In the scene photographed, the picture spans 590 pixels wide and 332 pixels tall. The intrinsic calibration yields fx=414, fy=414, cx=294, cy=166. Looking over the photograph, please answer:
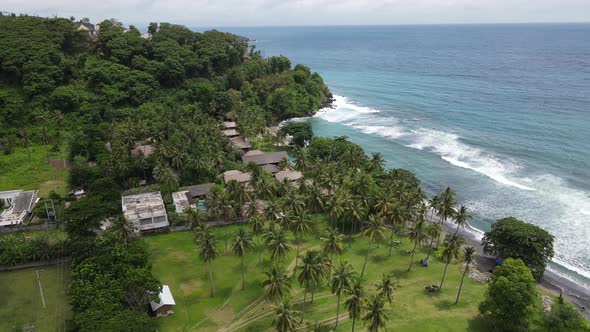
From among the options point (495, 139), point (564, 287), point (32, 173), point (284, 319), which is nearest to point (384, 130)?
point (495, 139)

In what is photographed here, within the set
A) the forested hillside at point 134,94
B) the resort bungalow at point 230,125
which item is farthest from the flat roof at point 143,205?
the resort bungalow at point 230,125

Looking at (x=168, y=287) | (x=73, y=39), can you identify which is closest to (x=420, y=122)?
(x=168, y=287)

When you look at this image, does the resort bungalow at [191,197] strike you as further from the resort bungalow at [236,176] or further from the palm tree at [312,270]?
Result: the palm tree at [312,270]

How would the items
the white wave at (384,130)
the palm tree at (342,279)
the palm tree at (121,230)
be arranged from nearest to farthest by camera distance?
the palm tree at (342,279), the palm tree at (121,230), the white wave at (384,130)

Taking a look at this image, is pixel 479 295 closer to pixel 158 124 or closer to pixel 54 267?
pixel 54 267

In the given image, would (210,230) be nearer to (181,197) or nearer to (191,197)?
(181,197)

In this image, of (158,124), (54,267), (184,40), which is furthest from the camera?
(184,40)
